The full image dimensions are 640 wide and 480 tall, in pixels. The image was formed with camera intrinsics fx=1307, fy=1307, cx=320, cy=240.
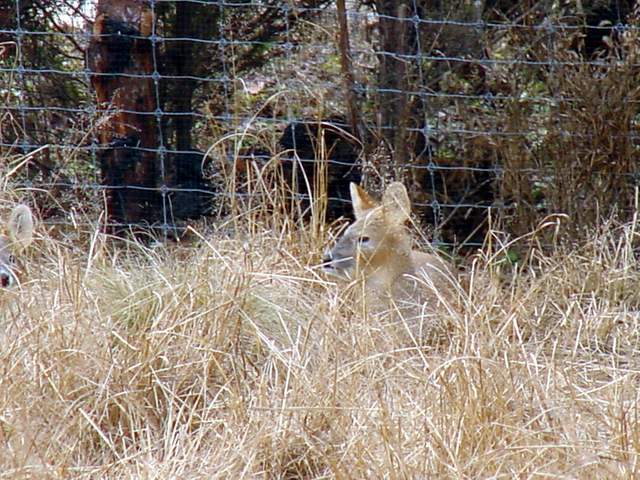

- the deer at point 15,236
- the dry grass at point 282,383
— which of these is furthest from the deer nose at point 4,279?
the dry grass at point 282,383

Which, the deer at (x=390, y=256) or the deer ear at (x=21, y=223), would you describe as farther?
the deer at (x=390, y=256)

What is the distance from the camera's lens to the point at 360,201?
6301 millimetres

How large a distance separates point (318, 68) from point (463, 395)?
3778 millimetres

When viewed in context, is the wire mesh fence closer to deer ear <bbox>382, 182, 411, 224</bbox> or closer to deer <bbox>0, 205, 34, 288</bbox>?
deer ear <bbox>382, 182, 411, 224</bbox>

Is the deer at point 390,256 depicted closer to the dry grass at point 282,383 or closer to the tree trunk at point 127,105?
the dry grass at point 282,383

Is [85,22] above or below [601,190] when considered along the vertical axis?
above

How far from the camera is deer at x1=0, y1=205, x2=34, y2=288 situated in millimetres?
5422

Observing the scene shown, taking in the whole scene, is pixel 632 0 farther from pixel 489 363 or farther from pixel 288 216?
pixel 489 363

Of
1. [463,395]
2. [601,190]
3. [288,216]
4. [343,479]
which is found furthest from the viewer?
[601,190]

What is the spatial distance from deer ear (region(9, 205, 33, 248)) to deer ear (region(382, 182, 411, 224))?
5.14 ft

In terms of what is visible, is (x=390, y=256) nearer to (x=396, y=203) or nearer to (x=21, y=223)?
(x=396, y=203)

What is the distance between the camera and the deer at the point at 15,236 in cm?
542

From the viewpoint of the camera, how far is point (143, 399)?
433 centimetres

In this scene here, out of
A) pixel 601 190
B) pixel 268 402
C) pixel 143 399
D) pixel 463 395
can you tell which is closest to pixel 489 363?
pixel 463 395
